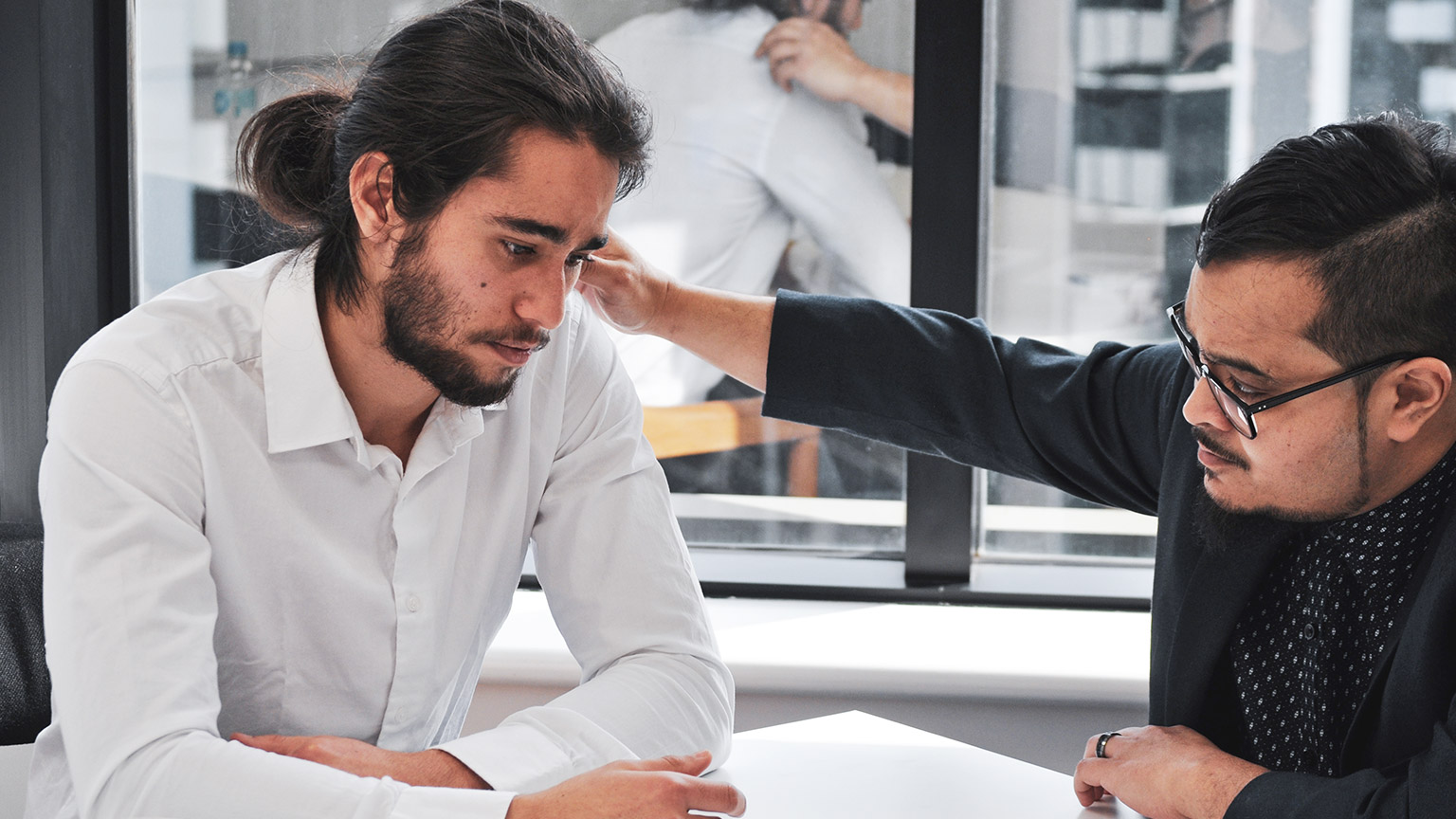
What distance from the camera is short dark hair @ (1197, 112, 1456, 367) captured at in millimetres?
1216

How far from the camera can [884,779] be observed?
4.15 feet

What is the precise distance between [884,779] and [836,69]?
61.9 inches

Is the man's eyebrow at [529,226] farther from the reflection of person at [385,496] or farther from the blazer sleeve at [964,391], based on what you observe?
the blazer sleeve at [964,391]

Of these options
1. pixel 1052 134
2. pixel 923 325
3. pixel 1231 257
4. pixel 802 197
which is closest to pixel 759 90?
pixel 802 197

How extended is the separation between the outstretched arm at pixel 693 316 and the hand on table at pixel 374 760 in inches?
28.7

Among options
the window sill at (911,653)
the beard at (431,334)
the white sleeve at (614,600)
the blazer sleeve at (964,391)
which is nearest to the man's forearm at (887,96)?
the blazer sleeve at (964,391)

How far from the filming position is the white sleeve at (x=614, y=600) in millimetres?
1250

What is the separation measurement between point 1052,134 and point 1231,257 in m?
1.21

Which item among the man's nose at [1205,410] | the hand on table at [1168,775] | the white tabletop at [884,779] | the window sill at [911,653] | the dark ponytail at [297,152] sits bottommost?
the window sill at [911,653]

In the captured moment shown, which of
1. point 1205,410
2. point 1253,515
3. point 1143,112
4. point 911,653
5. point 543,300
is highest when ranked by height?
point 1143,112

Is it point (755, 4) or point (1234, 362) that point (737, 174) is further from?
point (1234, 362)

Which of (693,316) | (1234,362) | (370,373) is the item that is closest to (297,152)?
(370,373)

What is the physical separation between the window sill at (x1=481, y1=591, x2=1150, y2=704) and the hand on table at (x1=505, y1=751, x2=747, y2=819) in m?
0.96

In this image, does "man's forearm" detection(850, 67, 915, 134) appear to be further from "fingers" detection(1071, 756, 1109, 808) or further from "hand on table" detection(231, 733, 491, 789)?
"hand on table" detection(231, 733, 491, 789)
